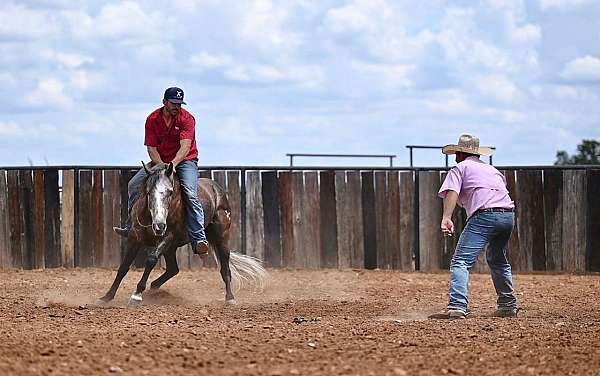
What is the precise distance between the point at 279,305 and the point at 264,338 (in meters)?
3.82

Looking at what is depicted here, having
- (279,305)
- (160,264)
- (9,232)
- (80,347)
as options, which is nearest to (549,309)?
(279,305)

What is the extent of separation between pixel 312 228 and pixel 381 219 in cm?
108

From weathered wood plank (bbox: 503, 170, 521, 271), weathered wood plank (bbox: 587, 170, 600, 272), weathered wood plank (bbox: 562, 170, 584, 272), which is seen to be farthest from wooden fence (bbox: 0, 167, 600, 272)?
weathered wood plank (bbox: 587, 170, 600, 272)

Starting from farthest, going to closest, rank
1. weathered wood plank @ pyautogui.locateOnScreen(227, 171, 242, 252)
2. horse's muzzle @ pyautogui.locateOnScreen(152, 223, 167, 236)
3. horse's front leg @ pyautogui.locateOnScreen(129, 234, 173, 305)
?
weathered wood plank @ pyautogui.locateOnScreen(227, 171, 242, 252) → horse's front leg @ pyautogui.locateOnScreen(129, 234, 173, 305) → horse's muzzle @ pyautogui.locateOnScreen(152, 223, 167, 236)

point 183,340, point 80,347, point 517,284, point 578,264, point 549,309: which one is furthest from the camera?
point 578,264

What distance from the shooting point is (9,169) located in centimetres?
1808

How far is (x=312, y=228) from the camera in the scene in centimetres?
1794

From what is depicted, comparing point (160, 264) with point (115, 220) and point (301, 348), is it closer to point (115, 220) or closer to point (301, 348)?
point (115, 220)

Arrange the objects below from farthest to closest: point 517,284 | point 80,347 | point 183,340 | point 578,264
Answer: point 578,264 → point 517,284 → point 183,340 → point 80,347

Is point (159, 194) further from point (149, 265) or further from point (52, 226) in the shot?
point (52, 226)

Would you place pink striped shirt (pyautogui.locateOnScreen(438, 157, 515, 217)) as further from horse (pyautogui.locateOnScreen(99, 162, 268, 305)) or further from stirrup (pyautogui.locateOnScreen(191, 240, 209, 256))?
horse (pyautogui.locateOnScreen(99, 162, 268, 305))

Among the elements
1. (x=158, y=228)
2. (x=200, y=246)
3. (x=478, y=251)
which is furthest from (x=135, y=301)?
(x=478, y=251)

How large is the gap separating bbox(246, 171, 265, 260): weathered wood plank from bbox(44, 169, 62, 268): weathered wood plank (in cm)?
293

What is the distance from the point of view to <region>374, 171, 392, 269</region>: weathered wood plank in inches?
707
